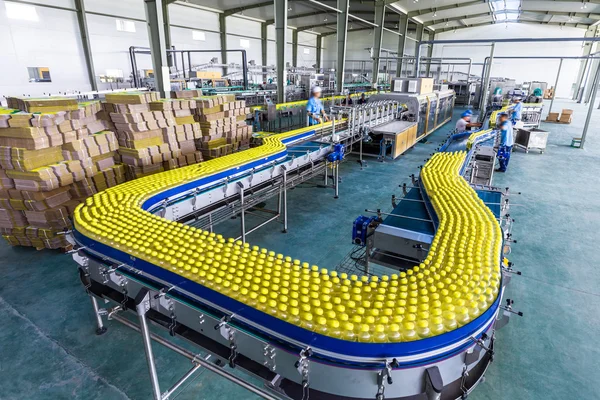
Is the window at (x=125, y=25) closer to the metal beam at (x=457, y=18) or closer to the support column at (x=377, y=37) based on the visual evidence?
the support column at (x=377, y=37)

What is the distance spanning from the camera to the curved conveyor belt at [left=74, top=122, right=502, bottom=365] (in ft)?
5.32

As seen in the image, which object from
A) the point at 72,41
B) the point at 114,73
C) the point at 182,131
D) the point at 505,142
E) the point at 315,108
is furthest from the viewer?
the point at 114,73

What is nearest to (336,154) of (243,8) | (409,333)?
(409,333)

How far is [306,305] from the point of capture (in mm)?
1720

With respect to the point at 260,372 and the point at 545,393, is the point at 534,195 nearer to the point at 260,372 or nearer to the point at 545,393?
the point at 545,393

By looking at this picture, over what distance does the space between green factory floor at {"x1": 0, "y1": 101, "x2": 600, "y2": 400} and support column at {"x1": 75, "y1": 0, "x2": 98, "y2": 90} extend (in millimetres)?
12187

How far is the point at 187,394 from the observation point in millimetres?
2723

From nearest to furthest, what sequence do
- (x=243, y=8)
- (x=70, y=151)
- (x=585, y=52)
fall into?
(x=70, y=151) → (x=243, y=8) → (x=585, y=52)

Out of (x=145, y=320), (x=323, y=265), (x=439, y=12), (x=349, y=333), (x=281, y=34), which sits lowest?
(x=323, y=265)

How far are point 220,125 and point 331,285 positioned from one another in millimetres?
5298

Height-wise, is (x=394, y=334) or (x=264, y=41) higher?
(x=264, y=41)

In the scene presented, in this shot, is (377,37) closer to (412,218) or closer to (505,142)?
(505,142)

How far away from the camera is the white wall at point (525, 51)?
28547 millimetres

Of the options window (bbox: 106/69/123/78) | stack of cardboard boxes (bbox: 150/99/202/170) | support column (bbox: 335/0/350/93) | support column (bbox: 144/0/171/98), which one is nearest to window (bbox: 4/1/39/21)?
window (bbox: 106/69/123/78)
